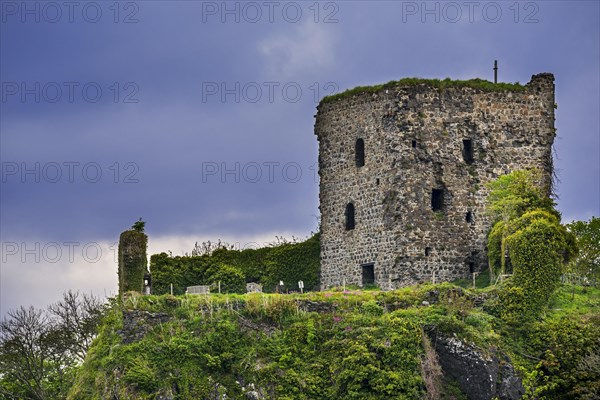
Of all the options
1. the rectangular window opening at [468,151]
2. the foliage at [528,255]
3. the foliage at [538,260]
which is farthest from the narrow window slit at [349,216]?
the foliage at [538,260]

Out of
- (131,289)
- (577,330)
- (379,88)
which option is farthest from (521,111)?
(131,289)

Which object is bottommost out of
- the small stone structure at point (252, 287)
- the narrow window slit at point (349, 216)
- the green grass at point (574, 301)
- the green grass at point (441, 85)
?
the green grass at point (574, 301)

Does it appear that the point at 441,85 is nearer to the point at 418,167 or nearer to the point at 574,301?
the point at 418,167

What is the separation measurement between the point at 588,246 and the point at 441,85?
1536cm

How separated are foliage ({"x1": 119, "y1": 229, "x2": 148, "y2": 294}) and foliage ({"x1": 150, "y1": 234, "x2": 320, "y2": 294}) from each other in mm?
5774

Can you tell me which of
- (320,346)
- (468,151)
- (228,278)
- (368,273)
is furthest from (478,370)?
(228,278)

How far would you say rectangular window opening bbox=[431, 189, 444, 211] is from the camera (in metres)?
66.2

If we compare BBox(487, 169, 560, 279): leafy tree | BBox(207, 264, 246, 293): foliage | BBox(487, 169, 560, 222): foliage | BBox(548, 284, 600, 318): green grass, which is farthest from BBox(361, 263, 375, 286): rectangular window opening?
BBox(548, 284, 600, 318): green grass

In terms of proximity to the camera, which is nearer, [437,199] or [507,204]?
[507,204]

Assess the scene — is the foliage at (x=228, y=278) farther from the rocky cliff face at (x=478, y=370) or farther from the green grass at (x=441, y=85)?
A: the rocky cliff face at (x=478, y=370)

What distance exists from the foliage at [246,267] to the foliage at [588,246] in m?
13.2

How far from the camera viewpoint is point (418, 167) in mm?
65938

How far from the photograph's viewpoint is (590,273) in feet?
245

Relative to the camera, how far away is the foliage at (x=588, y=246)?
75.4 meters
